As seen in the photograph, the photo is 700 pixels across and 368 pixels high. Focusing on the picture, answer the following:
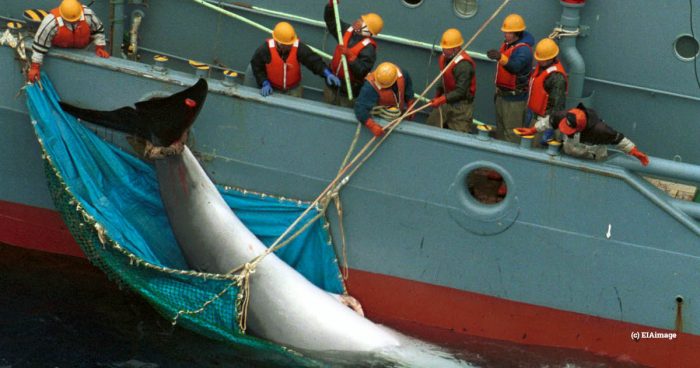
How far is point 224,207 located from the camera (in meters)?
10.5

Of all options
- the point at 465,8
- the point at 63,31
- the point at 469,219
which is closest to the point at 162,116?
the point at 63,31

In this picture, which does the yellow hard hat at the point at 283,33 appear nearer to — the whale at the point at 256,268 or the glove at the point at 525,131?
the whale at the point at 256,268

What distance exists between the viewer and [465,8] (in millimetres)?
11023

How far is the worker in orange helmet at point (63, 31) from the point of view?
1048cm

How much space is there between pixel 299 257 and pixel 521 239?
2.30 m

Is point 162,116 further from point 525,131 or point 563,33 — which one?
point 563,33

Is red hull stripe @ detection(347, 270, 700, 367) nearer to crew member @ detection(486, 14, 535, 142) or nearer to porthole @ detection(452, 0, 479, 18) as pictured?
crew member @ detection(486, 14, 535, 142)

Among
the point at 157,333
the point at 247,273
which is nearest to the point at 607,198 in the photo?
the point at 247,273

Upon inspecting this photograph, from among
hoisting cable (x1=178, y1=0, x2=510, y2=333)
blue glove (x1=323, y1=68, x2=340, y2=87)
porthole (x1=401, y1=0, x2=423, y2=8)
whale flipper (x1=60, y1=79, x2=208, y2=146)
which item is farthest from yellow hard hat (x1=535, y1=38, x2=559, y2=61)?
whale flipper (x1=60, y1=79, x2=208, y2=146)

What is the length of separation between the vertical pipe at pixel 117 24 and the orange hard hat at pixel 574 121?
16.4ft

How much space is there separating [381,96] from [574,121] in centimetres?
196

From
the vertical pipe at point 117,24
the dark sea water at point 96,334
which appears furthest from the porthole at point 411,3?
the dark sea water at point 96,334

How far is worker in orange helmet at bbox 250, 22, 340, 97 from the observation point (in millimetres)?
10672

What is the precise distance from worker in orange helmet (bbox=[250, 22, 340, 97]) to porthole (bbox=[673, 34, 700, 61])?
3514 mm
